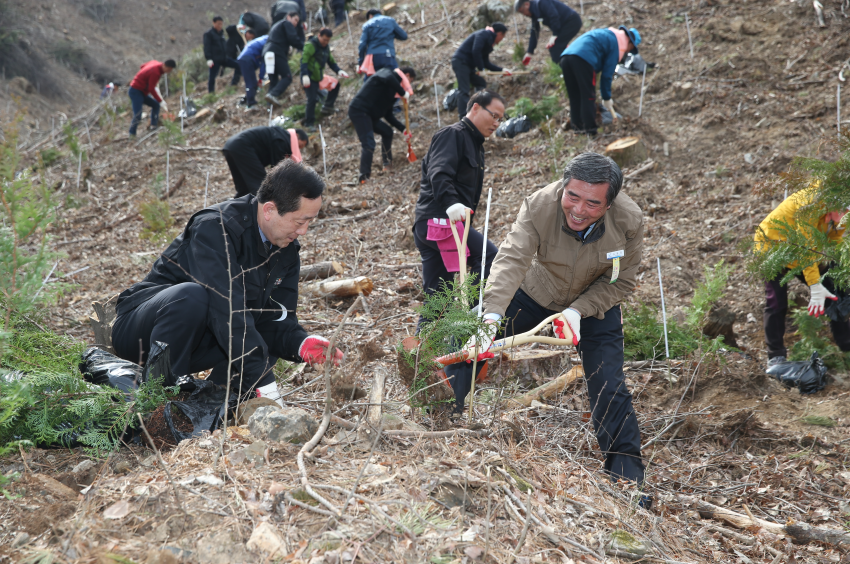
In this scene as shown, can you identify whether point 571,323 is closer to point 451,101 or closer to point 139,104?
point 451,101

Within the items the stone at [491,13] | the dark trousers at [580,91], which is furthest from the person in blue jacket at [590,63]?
Answer: the stone at [491,13]

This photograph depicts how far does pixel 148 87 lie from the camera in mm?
12305

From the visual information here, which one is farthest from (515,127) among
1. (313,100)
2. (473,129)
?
(473,129)

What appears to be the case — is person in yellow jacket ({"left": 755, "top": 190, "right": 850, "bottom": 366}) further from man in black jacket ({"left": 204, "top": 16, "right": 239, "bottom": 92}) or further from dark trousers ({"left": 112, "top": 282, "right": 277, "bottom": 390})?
man in black jacket ({"left": 204, "top": 16, "right": 239, "bottom": 92})

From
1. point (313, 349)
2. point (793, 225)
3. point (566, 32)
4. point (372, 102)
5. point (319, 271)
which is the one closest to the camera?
point (313, 349)

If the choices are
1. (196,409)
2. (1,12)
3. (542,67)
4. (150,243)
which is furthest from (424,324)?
(1,12)

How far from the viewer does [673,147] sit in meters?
8.02

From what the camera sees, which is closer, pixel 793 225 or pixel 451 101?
pixel 793 225

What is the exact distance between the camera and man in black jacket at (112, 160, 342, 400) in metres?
2.88

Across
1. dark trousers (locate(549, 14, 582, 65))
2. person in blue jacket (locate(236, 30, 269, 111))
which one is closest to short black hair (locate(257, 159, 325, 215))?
dark trousers (locate(549, 14, 582, 65))

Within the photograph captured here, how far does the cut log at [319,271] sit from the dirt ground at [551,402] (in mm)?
407

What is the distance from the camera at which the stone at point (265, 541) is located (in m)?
1.69

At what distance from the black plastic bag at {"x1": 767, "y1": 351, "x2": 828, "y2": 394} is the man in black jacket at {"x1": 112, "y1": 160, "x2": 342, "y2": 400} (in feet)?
11.7

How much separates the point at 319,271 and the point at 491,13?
9.26 meters
